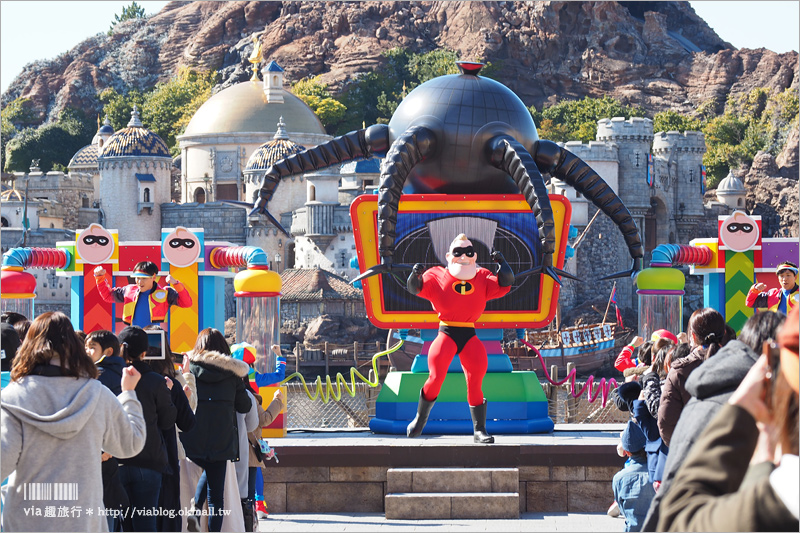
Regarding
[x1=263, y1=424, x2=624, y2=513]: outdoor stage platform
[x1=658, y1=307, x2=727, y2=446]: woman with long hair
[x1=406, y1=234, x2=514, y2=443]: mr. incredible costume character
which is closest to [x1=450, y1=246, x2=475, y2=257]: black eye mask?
[x1=406, y1=234, x2=514, y2=443]: mr. incredible costume character

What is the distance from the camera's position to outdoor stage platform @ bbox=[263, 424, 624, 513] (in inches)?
402

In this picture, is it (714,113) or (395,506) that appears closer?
(395,506)

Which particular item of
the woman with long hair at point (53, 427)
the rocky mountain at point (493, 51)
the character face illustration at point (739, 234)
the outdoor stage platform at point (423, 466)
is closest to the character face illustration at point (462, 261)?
the outdoor stage platform at point (423, 466)

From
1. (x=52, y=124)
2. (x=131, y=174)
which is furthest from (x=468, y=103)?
(x=52, y=124)

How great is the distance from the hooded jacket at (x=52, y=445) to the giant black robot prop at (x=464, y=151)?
20.3 feet

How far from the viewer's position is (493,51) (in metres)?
91.1

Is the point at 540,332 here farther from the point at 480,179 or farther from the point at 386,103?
the point at 480,179

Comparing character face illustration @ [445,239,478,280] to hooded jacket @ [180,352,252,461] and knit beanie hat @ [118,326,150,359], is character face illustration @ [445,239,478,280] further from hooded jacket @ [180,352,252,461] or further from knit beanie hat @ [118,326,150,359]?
knit beanie hat @ [118,326,150,359]

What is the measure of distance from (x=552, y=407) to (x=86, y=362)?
39.2ft

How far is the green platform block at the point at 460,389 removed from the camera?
39.0ft

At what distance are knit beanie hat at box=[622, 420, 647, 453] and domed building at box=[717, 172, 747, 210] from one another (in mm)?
60913

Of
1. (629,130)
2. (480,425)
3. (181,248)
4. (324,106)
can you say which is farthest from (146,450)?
(324,106)

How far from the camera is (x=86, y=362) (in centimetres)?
575

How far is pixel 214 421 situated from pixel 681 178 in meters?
61.3
